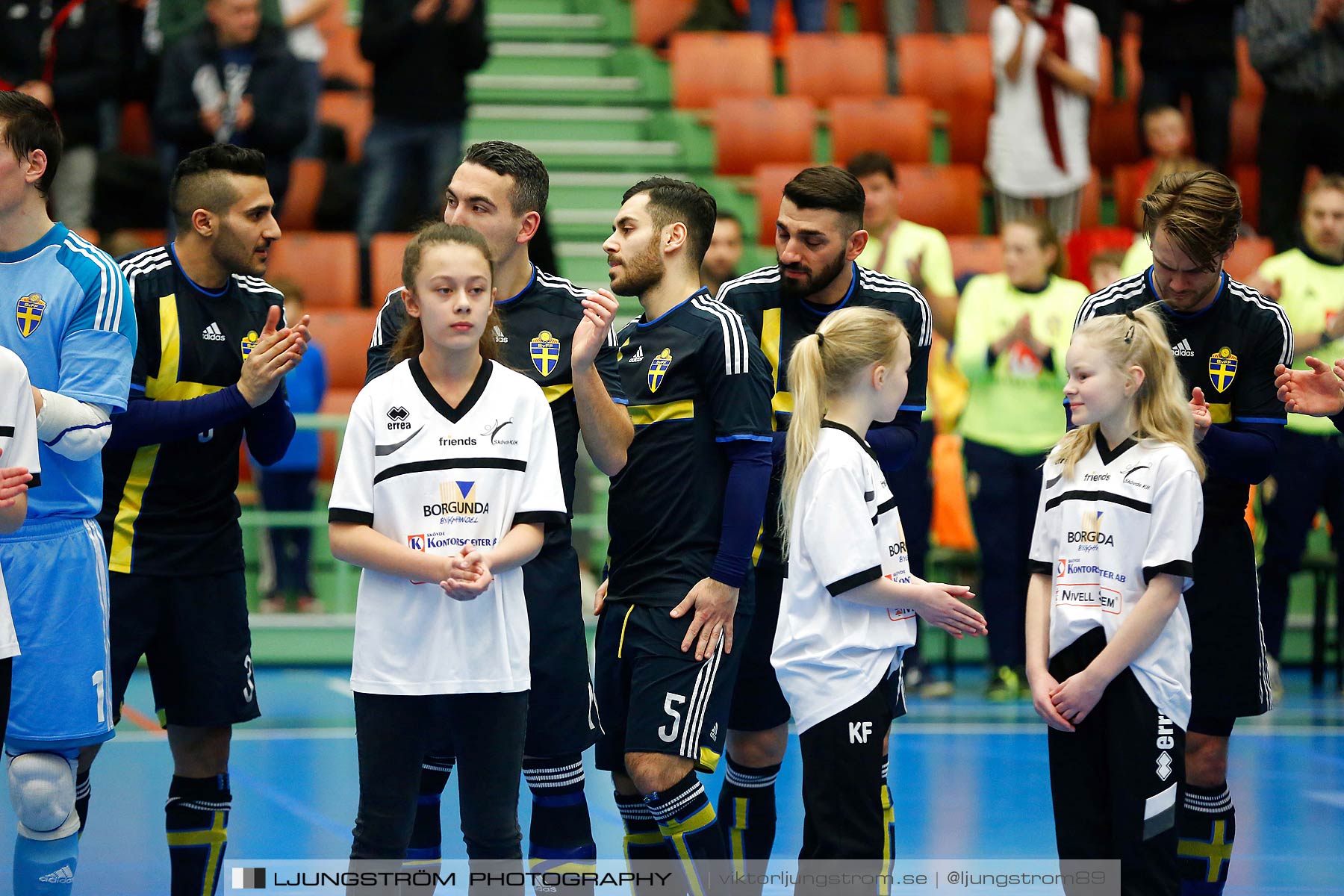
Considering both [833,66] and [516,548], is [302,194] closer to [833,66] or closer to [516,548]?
[833,66]

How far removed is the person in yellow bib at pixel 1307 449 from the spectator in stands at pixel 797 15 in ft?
16.4

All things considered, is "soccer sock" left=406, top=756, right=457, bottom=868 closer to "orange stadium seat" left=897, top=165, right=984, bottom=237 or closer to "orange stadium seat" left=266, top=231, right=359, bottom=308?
"orange stadium seat" left=266, top=231, right=359, bottom=308

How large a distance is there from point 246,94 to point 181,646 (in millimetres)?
6431

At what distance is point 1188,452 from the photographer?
406 centimetres

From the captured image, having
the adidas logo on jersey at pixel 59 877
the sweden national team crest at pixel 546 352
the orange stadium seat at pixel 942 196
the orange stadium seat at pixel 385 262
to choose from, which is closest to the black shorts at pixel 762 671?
the sweden national team crest at pixel 546 352

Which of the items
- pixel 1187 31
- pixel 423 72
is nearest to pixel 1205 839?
pixel 423 72

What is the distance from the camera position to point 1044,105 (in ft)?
36.1

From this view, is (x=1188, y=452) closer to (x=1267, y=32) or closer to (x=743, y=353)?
(x=743, y=353)

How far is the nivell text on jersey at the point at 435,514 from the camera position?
3660 millimetres

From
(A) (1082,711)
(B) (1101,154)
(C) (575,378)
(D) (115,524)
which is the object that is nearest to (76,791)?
(D) (115,524)

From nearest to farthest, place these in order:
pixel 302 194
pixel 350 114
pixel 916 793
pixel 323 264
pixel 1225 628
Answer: pixel 1225 628, pixel 916 793, pixel 323 264, pixel 302 194, pixel 350 114

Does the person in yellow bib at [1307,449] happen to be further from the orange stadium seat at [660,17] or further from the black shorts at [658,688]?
the orange stadium seat at [660,17]

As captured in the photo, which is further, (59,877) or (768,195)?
(768,195)

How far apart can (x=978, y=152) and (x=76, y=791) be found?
936 cm
